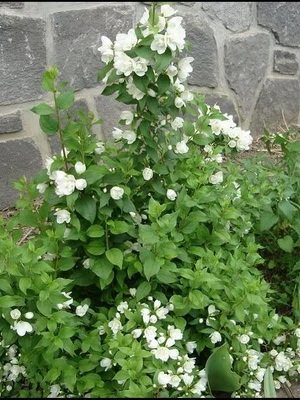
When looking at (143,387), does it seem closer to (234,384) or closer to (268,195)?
(234,384)

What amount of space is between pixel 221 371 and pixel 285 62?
89.4 inches

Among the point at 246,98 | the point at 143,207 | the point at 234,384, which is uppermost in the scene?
the point at 143,207

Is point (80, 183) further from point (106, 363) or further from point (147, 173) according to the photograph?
point (106, 363)

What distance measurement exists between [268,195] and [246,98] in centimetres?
137

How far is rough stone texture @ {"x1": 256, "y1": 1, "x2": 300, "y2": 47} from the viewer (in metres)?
3.43

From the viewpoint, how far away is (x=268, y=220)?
7.39 ft

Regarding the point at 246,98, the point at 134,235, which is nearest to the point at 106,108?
the point at 246,98

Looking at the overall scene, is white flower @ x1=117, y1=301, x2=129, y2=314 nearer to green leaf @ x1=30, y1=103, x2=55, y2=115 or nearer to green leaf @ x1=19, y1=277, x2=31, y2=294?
green leaf @ x1=19, y1=277, x2=31, y2=294

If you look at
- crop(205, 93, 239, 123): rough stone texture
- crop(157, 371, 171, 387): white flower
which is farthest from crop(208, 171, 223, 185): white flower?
crop(205, 93, 239, 123): rough stone texture

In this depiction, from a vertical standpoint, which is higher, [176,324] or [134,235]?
[134,235]

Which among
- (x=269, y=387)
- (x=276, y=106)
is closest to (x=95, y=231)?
(x=269, y=387)

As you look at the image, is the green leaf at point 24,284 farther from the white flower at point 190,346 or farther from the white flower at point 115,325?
the white flower at point 190,346

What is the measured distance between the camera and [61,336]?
1.71 metres

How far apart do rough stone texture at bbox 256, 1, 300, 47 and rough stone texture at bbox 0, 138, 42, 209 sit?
1463mm
